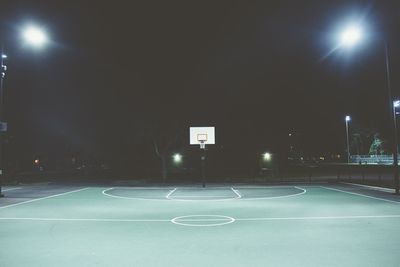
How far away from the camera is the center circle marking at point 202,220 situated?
12312 mm

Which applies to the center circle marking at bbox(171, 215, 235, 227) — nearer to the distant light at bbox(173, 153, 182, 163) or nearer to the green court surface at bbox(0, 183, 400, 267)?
the green court surface at bbox(0, 183, 400, 267)

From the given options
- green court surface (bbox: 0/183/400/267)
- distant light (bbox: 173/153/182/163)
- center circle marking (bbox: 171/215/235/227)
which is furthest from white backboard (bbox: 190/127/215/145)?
distant light (bbox: 173/153/182/163)

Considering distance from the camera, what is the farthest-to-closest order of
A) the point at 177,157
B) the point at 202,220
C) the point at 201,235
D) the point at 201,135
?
the point at 177,157
the point at 201,135
the point at 202,220
the point at 201,235

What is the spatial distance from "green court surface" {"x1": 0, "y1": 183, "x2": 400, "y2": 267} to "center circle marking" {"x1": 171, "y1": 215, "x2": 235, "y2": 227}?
1.2 inches

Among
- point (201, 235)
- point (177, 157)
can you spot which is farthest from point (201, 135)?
point (177, 157)

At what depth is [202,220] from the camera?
43.0ft

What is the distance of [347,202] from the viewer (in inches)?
709

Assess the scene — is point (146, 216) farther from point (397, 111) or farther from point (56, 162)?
point (56, 162)

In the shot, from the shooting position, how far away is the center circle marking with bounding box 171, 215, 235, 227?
12.3 m

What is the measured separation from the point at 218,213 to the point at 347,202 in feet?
21.7

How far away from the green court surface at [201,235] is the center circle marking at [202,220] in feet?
0.10

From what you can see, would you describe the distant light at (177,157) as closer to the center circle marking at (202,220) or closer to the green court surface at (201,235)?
the green court surface at (201,235)

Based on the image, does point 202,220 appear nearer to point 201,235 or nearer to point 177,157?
point 201,235

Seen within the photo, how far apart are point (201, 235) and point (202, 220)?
8.63 feet
